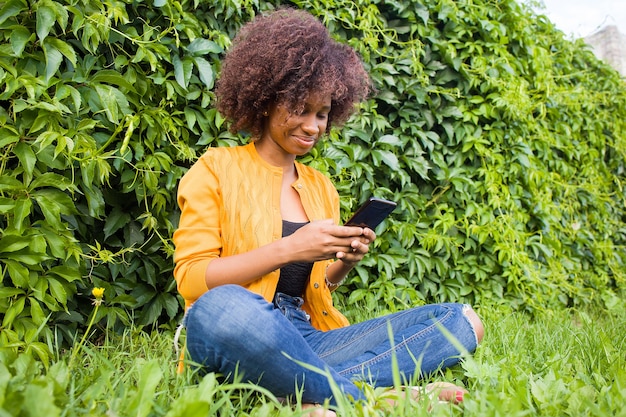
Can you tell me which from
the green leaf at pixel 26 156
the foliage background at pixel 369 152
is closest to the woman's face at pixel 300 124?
the foliage background at pixel 369 152

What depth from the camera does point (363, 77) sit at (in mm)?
2068

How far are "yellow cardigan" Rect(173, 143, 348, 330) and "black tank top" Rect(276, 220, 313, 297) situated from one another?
0.14 feet

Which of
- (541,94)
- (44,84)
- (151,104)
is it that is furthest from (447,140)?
(44,84)

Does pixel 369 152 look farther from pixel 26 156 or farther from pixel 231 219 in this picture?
pixel 26 156

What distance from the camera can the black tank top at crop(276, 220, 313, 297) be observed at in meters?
1.70

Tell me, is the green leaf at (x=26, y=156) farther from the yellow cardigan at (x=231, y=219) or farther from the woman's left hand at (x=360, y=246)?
the woman's left hand at (x=360, y=246)

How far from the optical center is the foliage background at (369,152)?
1610mm

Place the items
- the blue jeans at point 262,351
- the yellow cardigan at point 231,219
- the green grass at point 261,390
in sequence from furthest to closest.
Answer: the yellow cardigan at point 231,219, the blue jeans at point 262,351, the green grass at point 261,390

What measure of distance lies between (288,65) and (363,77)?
434mm

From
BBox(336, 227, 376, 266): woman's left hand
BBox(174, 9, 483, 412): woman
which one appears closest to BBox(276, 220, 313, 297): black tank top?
BBox(174, 9, 483, 412): woman

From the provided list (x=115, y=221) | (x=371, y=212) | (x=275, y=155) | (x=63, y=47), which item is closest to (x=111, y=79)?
(x=63, y=47)

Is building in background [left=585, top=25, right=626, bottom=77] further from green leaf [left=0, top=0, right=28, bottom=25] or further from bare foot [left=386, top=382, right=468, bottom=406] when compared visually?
green leaf [left=0, top=0, right=28, bottom=25]

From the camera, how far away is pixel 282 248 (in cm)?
143

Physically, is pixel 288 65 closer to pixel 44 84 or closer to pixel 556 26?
pixel 44 84
